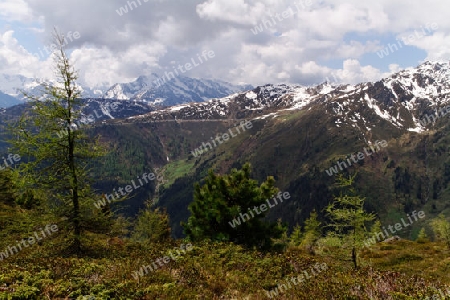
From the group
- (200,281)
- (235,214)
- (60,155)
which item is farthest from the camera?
(235,214)

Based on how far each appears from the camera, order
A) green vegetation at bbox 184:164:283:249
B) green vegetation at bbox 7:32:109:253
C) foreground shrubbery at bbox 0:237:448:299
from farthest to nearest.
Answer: green vegetation at bbox 184:164:283:249, green vegetation at bbox 7:32:109:253, foreground shrubbery at bbox 0:237:448:299

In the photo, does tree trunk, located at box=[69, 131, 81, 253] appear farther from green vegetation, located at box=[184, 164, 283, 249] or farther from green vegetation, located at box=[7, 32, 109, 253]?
green vegetation, located at box=[184, 164, 283, 249]

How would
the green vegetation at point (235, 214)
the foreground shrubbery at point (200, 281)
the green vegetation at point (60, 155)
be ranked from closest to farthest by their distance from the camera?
the foreground shrubbery at point (200, 281) → the green vegetation at point (60, 155) → the green vegetation at point (235, 214)

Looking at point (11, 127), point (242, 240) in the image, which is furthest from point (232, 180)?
point (11, 127)

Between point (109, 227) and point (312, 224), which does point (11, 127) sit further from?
point (312, 224)

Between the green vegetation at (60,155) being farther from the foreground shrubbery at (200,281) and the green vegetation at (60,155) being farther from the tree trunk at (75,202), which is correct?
the foreground shrubbery at (200,281)

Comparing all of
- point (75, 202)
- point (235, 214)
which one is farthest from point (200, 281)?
A: point (235, 214)

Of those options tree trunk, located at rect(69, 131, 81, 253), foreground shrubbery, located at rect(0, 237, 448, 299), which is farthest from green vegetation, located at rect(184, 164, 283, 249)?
tree trunk, located at rect(69, 131, 81, 253)

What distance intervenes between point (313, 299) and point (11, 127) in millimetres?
17191

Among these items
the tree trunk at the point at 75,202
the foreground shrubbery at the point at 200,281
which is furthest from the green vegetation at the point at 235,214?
the tree trunk at the point at 75,202

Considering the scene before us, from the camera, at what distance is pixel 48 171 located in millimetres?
16500

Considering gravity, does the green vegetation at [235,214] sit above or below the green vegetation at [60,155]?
below

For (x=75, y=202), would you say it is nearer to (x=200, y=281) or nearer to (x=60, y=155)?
(x=60, y=155)

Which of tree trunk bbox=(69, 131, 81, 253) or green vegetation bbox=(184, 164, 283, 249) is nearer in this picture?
tree trunk bbox=(69, 131, 81, 253)
